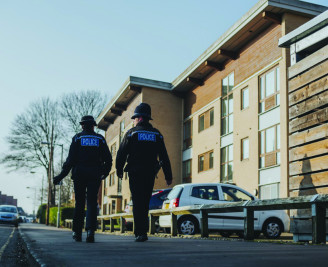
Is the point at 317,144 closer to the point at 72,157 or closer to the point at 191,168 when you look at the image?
the point at 72,157

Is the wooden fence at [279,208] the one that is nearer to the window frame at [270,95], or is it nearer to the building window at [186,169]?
the window frame at [270,95]

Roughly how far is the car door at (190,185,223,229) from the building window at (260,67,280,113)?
9676mm

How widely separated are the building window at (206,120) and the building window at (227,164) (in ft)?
9.00

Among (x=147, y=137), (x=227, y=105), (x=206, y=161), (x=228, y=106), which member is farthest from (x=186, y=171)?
(x=147, y=137)

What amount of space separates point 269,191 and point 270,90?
193 inches

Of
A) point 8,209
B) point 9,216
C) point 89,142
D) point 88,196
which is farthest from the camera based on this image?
point 8,209

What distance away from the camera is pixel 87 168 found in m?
7.75

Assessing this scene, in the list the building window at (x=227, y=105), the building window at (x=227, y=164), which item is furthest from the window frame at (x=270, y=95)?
the building window at (x=227, y=164)

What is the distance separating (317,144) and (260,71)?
1766cm

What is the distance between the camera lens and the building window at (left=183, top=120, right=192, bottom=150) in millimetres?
37031

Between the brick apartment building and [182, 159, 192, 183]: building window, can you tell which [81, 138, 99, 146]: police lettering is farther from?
[182, 159, 192, 183]: building window

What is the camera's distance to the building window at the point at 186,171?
120 feet

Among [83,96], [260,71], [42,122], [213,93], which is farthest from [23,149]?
[260,71]

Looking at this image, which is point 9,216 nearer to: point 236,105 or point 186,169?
point 186,169
